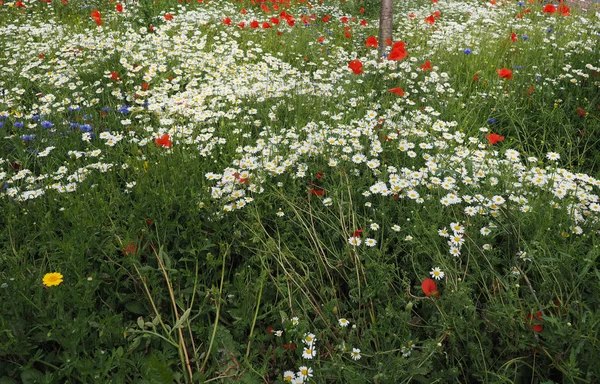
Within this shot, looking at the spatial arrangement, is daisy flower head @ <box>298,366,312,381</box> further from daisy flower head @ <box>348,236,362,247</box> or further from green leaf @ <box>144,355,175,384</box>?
daisy flower head @ <box>348,236,362,247</box>

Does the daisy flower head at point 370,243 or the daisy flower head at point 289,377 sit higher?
the daisy flower head at point 370,243

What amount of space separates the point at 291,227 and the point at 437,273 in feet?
2.52

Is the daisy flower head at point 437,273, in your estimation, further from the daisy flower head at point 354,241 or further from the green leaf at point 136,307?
the green leaf at point 136,307

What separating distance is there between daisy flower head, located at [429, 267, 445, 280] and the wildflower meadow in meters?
Result: 0.01

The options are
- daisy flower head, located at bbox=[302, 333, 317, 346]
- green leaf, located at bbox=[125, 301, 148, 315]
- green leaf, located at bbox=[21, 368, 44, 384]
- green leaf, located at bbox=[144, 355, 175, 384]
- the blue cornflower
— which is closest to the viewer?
green leaf, located at bbox=[144, 355, 175, 384]

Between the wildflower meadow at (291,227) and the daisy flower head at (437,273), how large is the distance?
0.05ft

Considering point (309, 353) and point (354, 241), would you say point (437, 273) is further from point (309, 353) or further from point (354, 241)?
point (309, 353)

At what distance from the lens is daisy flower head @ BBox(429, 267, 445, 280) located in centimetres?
195

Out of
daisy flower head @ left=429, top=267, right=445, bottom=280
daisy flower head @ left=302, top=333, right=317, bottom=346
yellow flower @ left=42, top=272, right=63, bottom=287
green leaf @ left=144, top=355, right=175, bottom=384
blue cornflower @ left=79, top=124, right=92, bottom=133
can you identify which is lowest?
daisy flower head @ left=302, top=333, right=317, bottom=346

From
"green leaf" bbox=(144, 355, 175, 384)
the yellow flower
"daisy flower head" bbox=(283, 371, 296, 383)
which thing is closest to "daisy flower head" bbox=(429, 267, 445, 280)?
"daisy flower head" bbox=(283, 371, 296, 383)

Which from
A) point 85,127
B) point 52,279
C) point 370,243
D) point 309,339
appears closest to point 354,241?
point 370,243

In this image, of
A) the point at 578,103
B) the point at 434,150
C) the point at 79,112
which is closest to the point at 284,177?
the point at 434,150

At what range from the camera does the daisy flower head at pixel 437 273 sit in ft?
6.41

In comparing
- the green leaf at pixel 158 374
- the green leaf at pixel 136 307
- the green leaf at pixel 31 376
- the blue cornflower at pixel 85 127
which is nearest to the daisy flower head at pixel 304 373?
the green leaf at pixel 158 374
